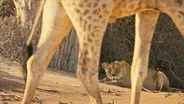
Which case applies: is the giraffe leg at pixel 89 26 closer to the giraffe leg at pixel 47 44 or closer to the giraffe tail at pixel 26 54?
the giraffe leg at pixel 47 44

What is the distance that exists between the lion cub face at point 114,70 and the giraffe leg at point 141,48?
146 inches

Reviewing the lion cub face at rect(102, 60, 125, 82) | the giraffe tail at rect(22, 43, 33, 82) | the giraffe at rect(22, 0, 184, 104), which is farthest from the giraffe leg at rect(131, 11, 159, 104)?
the lion cub face at rect(102, 60, 125, 82)

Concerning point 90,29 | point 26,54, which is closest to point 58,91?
point 26,54

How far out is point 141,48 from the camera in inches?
219

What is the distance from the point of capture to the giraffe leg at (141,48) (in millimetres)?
5477

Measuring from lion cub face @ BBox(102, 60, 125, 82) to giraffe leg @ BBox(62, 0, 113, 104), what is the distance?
4.46 metres

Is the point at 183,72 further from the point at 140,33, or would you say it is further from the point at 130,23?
the point at 140,33

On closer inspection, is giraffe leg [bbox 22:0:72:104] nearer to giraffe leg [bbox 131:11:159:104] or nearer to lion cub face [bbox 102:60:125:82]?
giraffe leg [bbox 131:11:159:104]

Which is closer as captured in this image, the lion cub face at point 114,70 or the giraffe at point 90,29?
the giraffe at point 90,29

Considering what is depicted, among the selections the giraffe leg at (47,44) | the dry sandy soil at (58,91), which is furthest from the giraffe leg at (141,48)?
the giraffe leg at (47,44)

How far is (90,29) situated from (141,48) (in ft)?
3.46

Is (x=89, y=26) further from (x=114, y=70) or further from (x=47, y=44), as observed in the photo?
(x=114, y=70)

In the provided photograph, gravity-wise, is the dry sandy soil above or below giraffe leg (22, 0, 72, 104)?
below

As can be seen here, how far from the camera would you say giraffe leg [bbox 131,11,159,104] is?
5477mm
